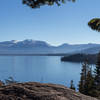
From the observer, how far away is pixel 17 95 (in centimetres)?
505

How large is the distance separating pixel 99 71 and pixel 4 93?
84.4 ft

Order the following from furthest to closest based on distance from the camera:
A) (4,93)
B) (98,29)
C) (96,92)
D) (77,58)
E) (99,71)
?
(77,58) → (99,71) → (96,92) → (98,29) → (4,93)

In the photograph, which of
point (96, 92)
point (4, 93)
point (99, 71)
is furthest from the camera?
point (99, 71)

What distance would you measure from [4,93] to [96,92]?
77.5ft

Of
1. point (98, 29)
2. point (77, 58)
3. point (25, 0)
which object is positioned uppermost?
point (25, 0)

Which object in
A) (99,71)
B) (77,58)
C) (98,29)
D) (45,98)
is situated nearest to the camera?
(45,98)

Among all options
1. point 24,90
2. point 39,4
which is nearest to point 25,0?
point 39,4

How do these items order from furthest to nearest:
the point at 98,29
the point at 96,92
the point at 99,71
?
the point at 99,71 < the point at 96,92 < the point at 98,29

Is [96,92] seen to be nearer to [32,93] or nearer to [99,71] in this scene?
[99,71]

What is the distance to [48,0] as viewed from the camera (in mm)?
6801

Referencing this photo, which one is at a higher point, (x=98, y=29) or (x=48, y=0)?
(x=48, y=0)

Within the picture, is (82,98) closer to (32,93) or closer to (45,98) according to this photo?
(45,98)

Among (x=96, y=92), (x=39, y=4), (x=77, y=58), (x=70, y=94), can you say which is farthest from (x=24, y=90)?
(x=77, y=58)

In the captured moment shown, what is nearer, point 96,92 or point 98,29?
point 98,29
